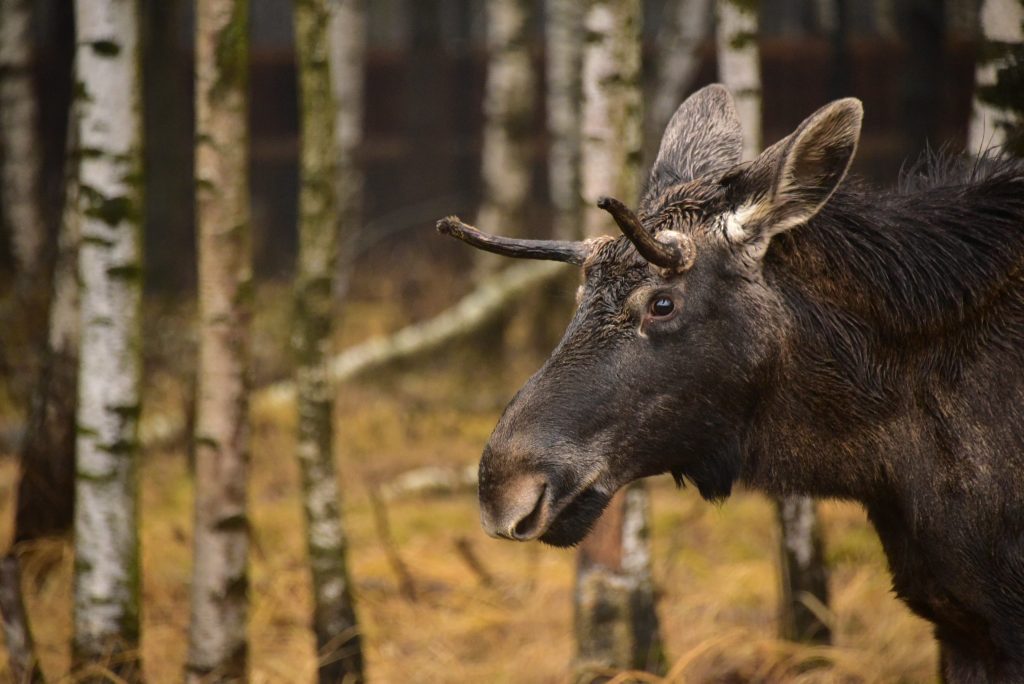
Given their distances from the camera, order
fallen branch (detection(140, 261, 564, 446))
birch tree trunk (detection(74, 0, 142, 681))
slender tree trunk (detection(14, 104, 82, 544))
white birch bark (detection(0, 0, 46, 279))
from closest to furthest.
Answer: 1. birch tree trunk (detection(74, 0, 142, 681))
2. slender tree trunk (detection(14, 104, 82, 544))
3. white birch bark (detection(0, 0, 46, 279))
4. fallen branch (detection(140, 261, 564, 446))

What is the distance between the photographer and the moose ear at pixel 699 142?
378cm

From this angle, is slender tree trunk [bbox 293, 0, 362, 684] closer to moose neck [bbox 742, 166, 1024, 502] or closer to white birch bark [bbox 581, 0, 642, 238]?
white birch bark [bbox 581, 0, 642, 238]

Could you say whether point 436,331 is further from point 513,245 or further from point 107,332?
point 513,245

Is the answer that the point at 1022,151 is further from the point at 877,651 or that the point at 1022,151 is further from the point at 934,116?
the point at 934,116

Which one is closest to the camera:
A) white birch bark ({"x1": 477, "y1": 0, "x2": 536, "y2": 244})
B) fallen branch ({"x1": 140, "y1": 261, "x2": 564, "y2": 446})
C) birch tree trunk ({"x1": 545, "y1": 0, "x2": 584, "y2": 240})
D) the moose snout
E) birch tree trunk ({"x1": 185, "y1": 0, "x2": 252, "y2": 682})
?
the moose snout

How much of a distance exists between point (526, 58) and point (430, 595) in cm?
687

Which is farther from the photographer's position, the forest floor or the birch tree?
the forest floor

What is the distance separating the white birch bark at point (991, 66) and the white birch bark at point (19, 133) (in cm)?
646

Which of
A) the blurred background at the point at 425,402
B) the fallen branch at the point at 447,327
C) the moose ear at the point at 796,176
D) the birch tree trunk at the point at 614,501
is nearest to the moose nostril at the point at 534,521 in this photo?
the moose ear at the point at 796,176

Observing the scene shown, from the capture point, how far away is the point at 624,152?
5023 millimetres

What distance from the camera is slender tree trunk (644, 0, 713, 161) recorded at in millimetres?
12742

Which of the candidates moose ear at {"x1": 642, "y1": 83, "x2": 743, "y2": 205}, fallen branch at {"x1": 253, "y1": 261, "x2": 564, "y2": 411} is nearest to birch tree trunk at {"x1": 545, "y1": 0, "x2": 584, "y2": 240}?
fallen branch at {"x1": 253, "y1": 261, "x2": 564, "y2": 411}

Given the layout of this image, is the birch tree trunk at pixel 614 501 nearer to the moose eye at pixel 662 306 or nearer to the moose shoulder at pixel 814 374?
the moose shoulder at pixel 814 374

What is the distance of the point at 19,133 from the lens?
911cm
